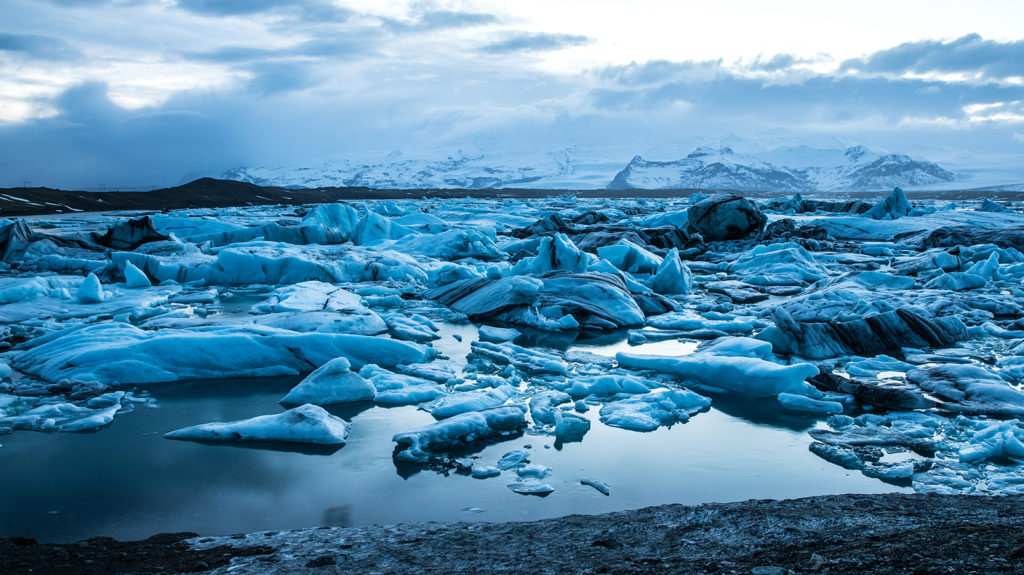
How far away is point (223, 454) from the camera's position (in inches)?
162

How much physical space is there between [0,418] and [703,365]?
5.24 m

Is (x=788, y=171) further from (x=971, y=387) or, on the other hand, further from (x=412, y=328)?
(x=971, y=387)

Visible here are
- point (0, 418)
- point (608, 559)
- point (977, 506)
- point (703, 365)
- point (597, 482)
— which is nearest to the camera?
point (608, 559)

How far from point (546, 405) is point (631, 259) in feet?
27.2

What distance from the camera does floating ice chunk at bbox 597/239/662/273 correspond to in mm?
12688

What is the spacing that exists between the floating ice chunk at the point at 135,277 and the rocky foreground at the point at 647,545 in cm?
909

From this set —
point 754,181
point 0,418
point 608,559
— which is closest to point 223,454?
point 0,418

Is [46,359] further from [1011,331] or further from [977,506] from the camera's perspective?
[1011,331]

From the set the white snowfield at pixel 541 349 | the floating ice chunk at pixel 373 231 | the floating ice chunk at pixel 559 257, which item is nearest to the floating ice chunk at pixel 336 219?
the floating ice chunk at pixel 373 231

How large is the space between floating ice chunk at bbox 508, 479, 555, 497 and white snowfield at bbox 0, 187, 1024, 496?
12 mm

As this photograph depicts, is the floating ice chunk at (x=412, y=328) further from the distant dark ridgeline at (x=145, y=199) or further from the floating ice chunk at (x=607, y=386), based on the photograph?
the distant dark ridgeline at (x=145, y=199)

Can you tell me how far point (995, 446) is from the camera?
4051mm

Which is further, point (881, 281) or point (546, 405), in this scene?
point (881, 281)

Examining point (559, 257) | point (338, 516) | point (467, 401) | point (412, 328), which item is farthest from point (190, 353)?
point (559, 257)
